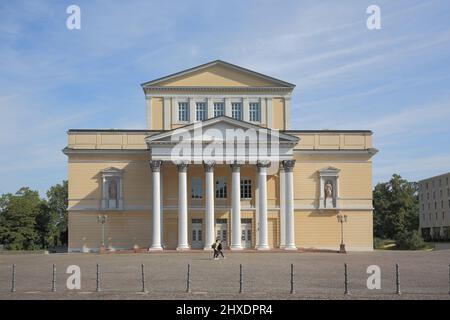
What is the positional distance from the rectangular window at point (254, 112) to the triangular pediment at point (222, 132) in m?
6.76

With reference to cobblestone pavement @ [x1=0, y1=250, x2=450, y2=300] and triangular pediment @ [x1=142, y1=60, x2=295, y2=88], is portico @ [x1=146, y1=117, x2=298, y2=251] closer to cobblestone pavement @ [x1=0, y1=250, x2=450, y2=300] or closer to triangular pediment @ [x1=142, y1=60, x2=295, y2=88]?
triangular pediment @ [x1=142, y1=60, x2=295, y2=88]

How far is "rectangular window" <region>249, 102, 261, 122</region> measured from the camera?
205 ft

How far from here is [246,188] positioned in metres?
60.6

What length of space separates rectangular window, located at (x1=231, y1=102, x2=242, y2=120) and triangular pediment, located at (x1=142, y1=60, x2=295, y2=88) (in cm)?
189

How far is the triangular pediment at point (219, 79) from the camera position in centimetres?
6181

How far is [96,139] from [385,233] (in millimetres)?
64529

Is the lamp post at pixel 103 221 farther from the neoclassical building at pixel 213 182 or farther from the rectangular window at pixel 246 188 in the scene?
the rectangular window at pixel 246 188

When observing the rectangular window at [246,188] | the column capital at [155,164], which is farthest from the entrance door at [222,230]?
the column capital at [155,164]

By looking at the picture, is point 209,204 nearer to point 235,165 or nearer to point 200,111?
point 235,165

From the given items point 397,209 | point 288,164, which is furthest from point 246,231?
point 397,209

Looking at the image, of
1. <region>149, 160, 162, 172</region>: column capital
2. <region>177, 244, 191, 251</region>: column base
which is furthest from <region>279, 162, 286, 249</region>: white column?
<region>149, 160, 162, 172</region>: column capital

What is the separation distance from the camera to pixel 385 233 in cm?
10869
